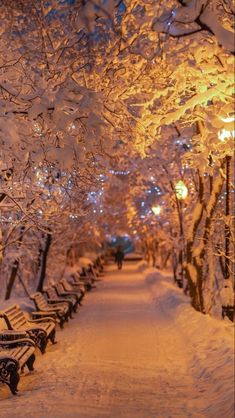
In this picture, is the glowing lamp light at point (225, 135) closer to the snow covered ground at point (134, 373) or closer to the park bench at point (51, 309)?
the snow covered ground at point (134, 373)

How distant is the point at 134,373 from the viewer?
10.5 meters

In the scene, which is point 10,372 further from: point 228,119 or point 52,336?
point 228,119

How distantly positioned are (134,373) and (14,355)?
80.8 inches

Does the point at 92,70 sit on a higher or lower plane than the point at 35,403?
higher

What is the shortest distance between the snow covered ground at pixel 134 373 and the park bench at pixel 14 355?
0.77 feet

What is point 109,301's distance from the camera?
79.7 ft

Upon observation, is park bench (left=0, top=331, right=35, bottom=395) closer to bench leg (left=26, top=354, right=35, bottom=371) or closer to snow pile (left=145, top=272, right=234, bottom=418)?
bench leg (left=26, top=354, right=35, bottom=371)

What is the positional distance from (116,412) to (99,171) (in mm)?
3229

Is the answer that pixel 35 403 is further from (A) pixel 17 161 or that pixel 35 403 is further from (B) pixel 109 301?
(B) pixel 109 301

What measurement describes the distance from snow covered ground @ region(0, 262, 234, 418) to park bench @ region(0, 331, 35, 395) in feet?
0.77

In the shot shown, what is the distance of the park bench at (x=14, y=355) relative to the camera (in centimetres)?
895

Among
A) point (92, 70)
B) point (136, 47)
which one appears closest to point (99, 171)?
point (92, 70)

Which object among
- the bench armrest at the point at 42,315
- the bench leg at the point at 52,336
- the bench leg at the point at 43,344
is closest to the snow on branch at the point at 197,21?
the bench leg at the point at 43,344

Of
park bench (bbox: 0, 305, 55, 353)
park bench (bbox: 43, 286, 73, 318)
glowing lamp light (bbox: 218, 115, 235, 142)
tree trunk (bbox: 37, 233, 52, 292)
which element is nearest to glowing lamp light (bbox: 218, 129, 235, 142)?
glowing lamp light (bbox: 218, 115, 235, 142)
